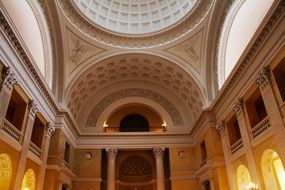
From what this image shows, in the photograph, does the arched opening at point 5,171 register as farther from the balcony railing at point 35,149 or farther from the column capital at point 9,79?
the column capital at point 9,79

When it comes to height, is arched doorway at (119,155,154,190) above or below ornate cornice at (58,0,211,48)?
below

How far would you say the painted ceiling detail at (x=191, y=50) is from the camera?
15391mm

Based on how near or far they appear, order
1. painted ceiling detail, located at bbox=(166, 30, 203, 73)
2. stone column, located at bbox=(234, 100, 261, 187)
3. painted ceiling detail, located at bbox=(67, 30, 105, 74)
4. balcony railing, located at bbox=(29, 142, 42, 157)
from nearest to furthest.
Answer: stone column, located at bbox=(234, 100, 261, 187), balcony railing, located at bbox=(29, 142, 42, 157), painted ceiling detail, located at bbox=(67, 30, 105, 74), painted ceiling detail, located at bbox=(166, 30, 203, 73)

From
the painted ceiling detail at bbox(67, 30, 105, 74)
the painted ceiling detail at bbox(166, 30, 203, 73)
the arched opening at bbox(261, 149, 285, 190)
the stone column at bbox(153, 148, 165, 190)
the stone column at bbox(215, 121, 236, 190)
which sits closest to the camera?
the arched opening at bbox(261, 149, 285, 190)

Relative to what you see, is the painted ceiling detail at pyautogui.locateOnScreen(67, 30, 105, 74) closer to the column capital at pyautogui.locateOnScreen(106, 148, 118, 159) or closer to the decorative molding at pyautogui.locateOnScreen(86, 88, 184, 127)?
the decorative molding at pyautogui.locateOnScreen(86, 88, 184, 127)

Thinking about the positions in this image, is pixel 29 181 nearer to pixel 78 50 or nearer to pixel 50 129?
pixel 50 129

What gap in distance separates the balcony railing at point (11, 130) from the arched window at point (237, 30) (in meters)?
10.4

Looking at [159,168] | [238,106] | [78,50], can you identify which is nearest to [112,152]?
[159,168]

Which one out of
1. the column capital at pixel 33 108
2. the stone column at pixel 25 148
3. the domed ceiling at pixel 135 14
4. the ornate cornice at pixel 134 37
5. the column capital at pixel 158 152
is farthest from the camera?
the column capital at pixel 158 152

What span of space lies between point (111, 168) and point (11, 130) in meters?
8.53

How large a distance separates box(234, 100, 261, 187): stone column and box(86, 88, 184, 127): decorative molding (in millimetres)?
7435

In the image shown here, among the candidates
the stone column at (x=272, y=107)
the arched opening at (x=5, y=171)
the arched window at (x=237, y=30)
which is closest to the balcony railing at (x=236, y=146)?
the stone column at (x=272, y=107)

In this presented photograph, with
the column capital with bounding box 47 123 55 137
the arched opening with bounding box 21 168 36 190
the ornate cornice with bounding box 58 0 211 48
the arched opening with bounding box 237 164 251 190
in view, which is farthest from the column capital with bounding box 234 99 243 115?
the arched opening with bounding box 21 168 36 190

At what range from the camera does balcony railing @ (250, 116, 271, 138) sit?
959cm
